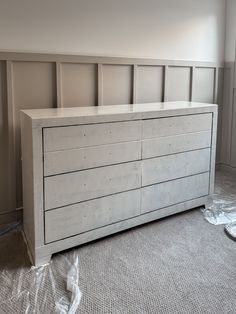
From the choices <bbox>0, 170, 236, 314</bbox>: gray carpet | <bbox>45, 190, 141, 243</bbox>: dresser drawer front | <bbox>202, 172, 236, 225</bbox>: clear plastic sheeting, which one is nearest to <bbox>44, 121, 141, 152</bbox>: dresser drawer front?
<bbox>45, 190, 141, 243</bbox>: dresser drawer front

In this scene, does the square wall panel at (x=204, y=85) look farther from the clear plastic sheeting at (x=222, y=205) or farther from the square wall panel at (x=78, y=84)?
the square wall panel at (x=78, y=84)

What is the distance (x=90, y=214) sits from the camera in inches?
79.9

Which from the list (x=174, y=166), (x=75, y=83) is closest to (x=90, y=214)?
(x=174, y=166)

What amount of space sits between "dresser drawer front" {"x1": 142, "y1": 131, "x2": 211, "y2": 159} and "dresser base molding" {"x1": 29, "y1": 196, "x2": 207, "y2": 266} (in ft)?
1.38

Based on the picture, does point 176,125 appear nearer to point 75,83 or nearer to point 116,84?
point 116,84

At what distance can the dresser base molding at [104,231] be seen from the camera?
1.89 m

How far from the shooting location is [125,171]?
2.14 metres

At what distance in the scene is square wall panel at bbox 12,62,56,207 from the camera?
222 cm

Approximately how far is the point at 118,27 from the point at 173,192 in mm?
1365

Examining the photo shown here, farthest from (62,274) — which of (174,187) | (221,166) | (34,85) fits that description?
(221,166)

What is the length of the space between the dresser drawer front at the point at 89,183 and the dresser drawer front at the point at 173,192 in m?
0.15

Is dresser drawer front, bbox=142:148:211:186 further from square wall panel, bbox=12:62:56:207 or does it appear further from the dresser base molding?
square wall panel, bbox=12:62:56:207

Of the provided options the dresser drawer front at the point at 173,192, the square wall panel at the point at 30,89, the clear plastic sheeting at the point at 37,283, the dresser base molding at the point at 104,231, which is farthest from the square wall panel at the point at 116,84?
the clear plastic sheeting at the point at 37,283

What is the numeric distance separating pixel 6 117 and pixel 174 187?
4.23 feet
